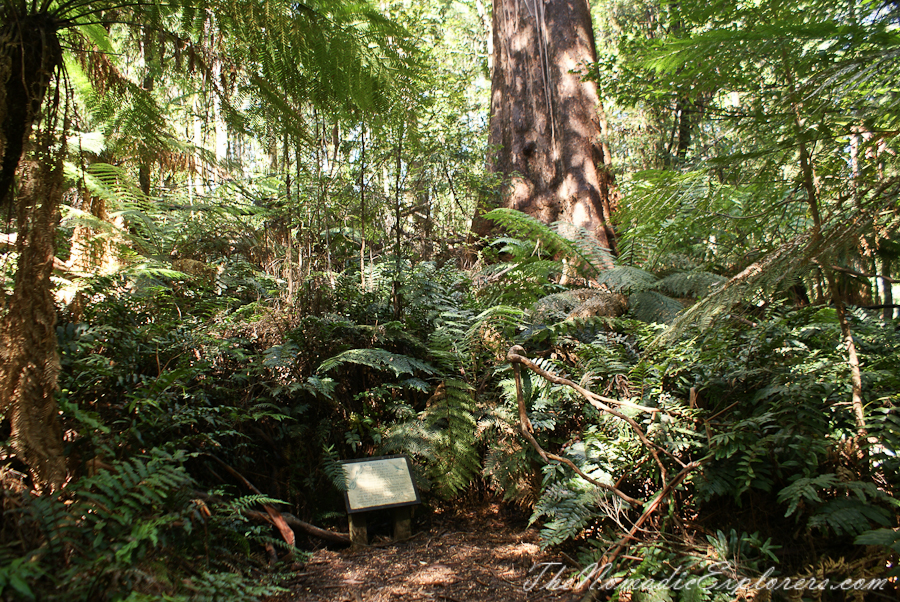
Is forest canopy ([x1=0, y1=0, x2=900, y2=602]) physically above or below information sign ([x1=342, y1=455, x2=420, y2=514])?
above

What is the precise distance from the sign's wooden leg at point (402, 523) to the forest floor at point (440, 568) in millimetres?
40

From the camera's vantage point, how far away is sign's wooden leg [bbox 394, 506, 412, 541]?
9.52ft

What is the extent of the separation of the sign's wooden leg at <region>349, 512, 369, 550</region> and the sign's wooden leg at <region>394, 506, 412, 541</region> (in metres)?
0.19

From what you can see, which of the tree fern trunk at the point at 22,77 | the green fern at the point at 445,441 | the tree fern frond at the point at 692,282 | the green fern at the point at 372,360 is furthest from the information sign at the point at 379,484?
the tree fern frond at the point at 692,282

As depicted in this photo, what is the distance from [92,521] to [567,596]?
6.55 ft

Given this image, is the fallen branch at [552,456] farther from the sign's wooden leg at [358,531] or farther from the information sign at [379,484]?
the sign's wooden leg at [358,531]

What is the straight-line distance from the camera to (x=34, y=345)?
1694mm

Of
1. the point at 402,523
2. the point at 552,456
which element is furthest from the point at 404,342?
the point at 552,456

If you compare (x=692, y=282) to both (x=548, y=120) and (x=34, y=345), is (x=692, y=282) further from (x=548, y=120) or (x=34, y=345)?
(x=34, y=345)

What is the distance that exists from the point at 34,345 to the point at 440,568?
2.05m

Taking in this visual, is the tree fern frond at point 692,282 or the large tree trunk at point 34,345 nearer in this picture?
the large tree trunk at point 34,345

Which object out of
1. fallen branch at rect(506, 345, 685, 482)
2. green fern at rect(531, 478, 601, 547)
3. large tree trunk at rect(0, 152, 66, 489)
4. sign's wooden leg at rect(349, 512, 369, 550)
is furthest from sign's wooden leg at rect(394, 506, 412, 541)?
large tree trunk at rect(0, 152, 66, 489)

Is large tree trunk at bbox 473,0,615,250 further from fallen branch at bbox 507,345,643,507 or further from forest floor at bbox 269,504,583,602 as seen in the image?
forest floor at bbox 269,504,583,602

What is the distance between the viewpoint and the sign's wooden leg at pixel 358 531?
2764 mm
